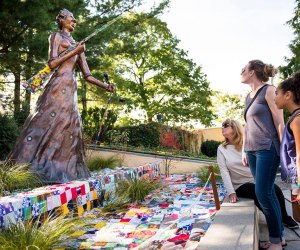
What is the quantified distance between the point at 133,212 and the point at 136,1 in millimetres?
12026

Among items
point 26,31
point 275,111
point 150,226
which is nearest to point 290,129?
point 275,111

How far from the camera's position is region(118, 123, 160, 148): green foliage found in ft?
50.1

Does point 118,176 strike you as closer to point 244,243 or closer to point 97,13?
point 244,243

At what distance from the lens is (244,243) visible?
2426 mm

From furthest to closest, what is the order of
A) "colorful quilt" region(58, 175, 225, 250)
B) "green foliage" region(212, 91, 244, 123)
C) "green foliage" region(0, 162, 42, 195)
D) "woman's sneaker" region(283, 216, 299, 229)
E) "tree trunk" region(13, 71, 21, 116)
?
"green foliage" region(212, 91, 244, 123), "tree trunk" region(13, 71, 21, 116), "green foliage" region(0, 162, 42, 195), "woman's sneaker" region(283, 216, 299, 229), "colorful quilt" region(58, 175, 225, 250)

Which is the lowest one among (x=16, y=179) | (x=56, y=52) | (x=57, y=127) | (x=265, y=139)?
(x=16, y=179)

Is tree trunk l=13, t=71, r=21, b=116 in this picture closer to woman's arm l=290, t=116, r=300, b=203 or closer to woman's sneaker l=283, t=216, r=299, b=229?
woman's sneaker l=283, t=216, r=299, b=229

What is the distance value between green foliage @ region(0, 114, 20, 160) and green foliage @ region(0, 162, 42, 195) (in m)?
4.19

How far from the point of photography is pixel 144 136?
50.5 ft

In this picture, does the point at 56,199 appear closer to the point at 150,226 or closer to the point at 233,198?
the point at 150,226

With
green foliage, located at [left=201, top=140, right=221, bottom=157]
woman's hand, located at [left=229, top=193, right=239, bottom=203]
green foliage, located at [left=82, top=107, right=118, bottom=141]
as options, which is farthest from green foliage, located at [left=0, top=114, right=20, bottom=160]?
green foliage, located at [left=201, top=140, right=221, bottom=157]

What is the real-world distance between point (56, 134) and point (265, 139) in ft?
11.5

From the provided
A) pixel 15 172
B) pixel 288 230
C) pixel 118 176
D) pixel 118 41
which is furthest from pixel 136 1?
pixel 288 230

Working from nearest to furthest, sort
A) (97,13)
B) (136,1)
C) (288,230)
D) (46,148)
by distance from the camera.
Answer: (288,230) → (46,148) → (97,13) → (136,1)
